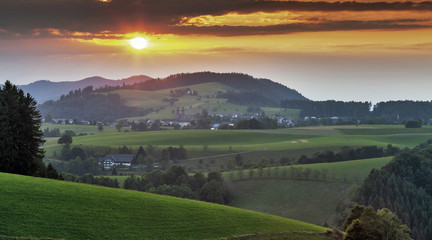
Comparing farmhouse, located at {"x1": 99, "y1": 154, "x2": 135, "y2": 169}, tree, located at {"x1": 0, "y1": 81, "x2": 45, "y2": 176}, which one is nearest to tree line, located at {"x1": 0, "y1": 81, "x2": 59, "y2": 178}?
tree, located at {"x1": 0, "y1": 81, "x2": 45, "y2": 176}

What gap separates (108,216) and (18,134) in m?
25.9

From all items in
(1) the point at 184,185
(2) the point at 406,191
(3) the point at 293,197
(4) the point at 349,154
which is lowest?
(3) the point at 293,197

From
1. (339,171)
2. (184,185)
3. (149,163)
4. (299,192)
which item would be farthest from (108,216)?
(149,163)

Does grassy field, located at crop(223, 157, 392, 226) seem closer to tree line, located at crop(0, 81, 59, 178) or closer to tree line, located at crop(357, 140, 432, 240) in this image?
tree line, located at crop(357, 140, 432, 240)

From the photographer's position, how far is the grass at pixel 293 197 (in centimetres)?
7744

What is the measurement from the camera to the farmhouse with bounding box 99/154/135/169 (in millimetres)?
126463

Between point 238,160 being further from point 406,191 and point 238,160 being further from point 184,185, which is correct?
point 406,191

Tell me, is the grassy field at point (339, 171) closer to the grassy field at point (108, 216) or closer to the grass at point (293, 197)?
the grass at point (293, 197)

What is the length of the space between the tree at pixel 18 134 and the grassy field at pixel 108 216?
15.0 meters

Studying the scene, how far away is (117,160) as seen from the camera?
129m

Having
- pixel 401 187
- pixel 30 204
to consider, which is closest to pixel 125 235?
pixel 30 204

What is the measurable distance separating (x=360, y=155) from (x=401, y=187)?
39.4 m

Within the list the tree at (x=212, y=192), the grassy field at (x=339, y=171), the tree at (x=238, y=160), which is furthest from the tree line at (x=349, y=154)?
the tree at (x=212, y=192)

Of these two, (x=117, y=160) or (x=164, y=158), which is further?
(x=117, y=160)
